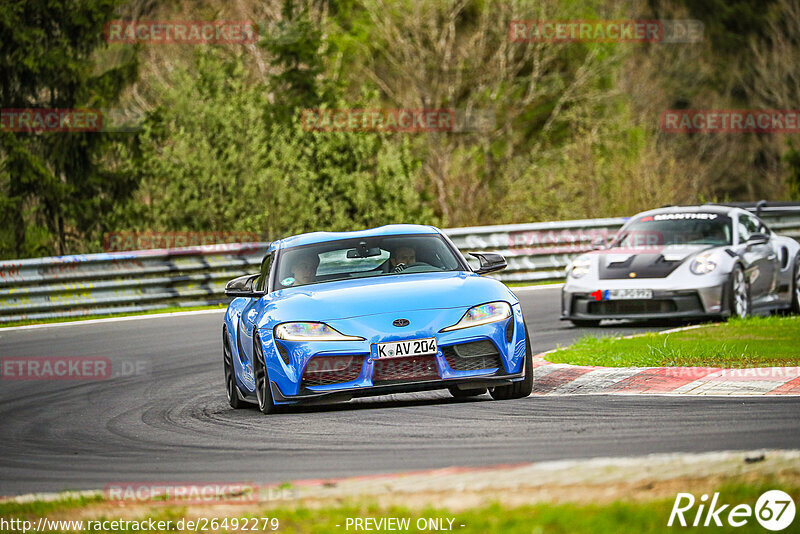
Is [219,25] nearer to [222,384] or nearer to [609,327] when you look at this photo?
[609,327]

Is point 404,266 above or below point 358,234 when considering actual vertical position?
below

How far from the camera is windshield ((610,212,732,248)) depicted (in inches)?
648

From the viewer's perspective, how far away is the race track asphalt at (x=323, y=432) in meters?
7.21

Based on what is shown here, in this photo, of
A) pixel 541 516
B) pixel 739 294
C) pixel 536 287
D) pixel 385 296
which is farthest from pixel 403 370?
pixel 536 287

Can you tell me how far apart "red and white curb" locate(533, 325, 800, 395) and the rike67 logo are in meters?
4.11

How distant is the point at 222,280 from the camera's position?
21781 millimetres

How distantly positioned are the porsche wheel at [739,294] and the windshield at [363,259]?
5619 millimetres

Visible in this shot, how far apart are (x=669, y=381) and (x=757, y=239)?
6581 mm

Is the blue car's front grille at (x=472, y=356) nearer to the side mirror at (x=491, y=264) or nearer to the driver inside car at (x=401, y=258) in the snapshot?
the side mirror at (x=491, y=264)

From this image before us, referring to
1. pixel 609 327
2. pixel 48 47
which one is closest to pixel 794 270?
pixel 609 327

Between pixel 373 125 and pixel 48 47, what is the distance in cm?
733

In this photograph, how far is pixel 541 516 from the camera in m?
5.30

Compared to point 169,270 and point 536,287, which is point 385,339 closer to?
point 169,270

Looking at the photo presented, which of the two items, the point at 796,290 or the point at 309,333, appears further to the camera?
the point at 796,290
